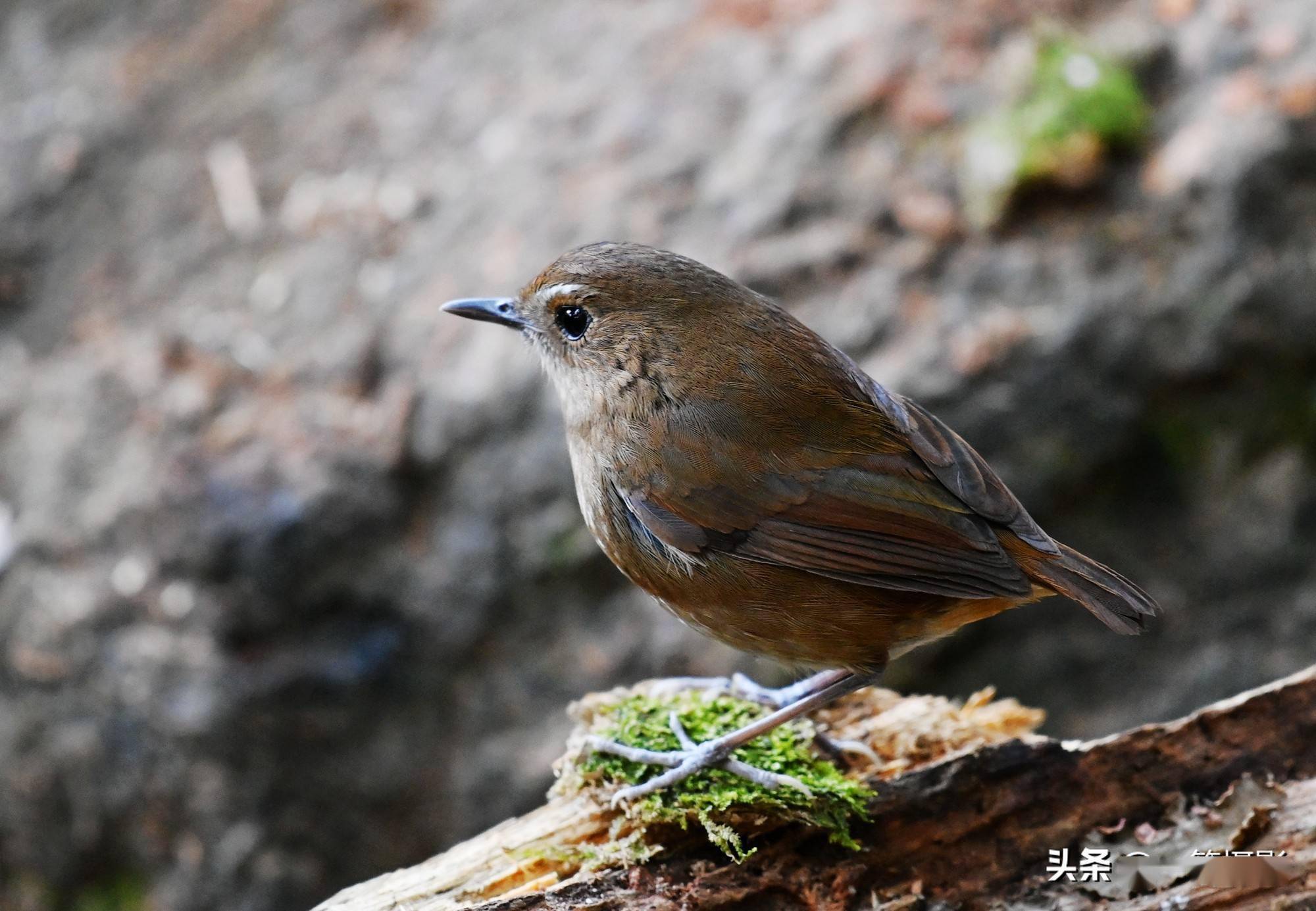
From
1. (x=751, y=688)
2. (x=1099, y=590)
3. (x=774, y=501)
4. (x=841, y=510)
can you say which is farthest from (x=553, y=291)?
(x=1099, y=590)

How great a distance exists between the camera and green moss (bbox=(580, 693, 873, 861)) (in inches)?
134

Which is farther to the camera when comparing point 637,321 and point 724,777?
point 637,321

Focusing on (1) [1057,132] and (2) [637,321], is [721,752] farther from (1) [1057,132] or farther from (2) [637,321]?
(1) [1057,132]

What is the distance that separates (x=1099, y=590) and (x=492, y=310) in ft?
7.18

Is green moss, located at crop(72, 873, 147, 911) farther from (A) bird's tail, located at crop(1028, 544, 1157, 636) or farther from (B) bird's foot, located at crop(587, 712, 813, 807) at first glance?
(A) bird's tail, located at crop(1028, 544, 1157, 636)

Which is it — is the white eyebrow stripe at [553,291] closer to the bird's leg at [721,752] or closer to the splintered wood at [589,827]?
the splintered wood at [589,827]

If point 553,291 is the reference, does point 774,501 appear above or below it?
below

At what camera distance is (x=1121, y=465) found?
5973 millimetres

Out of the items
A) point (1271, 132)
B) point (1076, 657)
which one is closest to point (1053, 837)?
point (1076, 657)

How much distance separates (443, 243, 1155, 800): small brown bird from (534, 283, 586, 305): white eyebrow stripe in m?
A: 0.04

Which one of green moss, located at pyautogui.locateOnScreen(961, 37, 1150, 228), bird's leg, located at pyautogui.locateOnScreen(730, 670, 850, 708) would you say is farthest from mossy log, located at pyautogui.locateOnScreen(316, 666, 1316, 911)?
green moss, located at pyautogui.locateOnScreen(961, 37, 1150, 228)

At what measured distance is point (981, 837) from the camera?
3465 millimetres

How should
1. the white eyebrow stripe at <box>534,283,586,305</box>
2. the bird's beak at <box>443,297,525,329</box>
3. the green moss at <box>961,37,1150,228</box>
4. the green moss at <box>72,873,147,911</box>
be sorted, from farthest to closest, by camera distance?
the green moss at <box>72,873,147,911</box> < the green moss at <box>961,37,1150,228</box> < the bird's beak at <box>443,297,525,329</box> < the white eyebrow stripe at <box>534,283,586,305</box>

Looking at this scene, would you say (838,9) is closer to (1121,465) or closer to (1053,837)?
(1121,465)
